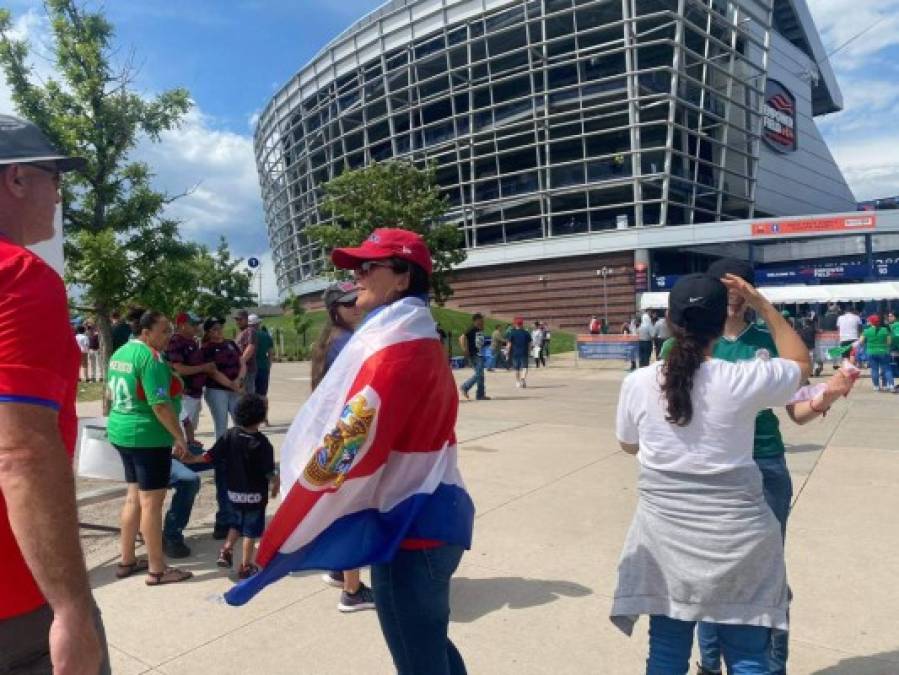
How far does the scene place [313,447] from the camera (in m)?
1.88

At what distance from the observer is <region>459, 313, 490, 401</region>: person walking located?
13.2 m

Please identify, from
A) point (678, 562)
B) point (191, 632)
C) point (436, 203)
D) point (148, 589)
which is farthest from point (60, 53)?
point (436, 203)

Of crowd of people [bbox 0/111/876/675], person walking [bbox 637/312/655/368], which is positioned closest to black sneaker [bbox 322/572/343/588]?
crowd of people [bbox 0/111/876/675]

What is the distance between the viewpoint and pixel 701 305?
7.51 ft

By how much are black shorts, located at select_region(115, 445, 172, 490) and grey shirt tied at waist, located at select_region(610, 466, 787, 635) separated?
309 centimetres

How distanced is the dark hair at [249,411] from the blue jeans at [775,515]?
2791 millimetres

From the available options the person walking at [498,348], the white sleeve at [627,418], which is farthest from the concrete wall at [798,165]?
the white sleeve at [627,418]

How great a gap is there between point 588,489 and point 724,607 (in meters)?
3.86

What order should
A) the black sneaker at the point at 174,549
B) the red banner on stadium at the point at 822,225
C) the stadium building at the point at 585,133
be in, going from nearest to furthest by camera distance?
the black sneaker at the point at 174,549
the red banner on stadium at the point at 822,225
the stadium building at the point at 585,133

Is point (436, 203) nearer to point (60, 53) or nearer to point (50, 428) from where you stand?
point (60, 53)

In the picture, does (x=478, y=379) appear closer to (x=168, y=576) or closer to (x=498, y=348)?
(x=498, y=348)

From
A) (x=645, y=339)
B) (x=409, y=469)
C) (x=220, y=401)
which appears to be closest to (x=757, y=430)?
(x=409, y=469)

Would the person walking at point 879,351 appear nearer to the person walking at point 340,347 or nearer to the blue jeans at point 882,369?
the blue jeans at point 882,369

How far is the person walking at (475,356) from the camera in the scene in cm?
1324
